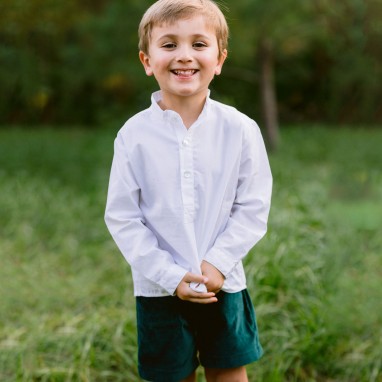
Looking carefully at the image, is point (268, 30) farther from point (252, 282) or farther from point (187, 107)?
point (187, 107)

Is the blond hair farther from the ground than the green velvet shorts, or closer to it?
farther from the ground

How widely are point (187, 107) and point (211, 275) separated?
40 centimetres

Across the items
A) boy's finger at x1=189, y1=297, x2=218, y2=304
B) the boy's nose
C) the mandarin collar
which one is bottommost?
boy's finger at x1=189, y1=297, x2=218, y2=304

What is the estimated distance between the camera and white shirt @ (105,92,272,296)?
5.28ft

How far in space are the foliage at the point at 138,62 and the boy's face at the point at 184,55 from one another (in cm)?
525

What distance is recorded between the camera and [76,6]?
31.9ft

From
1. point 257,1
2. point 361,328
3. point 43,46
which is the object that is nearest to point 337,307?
point 361,328

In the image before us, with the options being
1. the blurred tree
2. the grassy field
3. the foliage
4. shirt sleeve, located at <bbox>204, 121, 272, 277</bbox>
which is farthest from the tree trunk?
shirt sleeve, located at <bbox>204, 121, 272, 277</bbox>

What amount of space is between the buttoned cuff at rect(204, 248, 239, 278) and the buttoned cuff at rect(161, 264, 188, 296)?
0.22 feet

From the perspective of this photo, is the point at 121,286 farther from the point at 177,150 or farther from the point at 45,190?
the point at 45,190

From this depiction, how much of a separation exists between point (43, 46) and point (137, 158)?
993 cm

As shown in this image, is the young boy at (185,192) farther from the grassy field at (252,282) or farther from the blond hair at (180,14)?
the grassy field at (252,282)

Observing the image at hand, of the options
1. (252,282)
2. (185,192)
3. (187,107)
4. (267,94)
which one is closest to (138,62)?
(267,94)

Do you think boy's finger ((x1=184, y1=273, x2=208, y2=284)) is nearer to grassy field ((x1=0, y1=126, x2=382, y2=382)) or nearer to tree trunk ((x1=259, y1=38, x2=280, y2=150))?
grassy field ((x1=0, y1=126, x2=382, y2=382))
